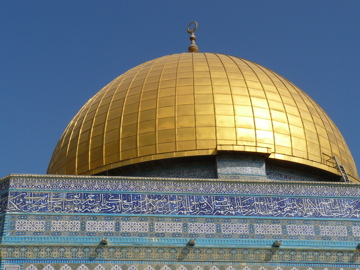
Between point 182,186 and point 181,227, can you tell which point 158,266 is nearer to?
point 181,227

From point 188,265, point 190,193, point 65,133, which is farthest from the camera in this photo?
point 65,133

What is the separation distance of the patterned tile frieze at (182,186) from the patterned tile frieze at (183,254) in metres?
1.03

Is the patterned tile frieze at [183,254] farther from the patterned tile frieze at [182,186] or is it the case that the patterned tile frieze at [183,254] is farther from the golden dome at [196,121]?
the golden dome at [196,121]

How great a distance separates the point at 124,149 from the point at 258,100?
9.37 ft

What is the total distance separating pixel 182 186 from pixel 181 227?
0.75 metres

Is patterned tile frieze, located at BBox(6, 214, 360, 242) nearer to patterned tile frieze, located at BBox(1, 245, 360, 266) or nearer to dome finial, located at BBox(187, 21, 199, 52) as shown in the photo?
patterned tile frieze, located at BBox(1, 245, 360, 266)

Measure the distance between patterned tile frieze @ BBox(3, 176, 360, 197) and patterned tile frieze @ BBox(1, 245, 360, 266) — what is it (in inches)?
40.4

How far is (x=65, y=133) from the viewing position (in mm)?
15531

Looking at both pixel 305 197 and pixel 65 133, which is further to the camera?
pixel 65 133

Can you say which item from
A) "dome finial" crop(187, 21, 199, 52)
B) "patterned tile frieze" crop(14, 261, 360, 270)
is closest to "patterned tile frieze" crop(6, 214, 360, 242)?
"patterned tile frieze" crop(14, 261, 360, 270)

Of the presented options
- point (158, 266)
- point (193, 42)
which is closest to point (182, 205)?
point (158, 266)

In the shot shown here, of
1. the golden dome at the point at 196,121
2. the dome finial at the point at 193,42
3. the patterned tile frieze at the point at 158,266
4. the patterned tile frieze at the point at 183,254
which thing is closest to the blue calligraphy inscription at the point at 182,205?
the patterned tile frieze at the point at 183,254

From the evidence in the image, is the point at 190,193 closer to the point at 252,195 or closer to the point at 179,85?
the point at 252,195

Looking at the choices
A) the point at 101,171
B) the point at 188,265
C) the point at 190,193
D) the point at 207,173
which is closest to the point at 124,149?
the point at 101,171
